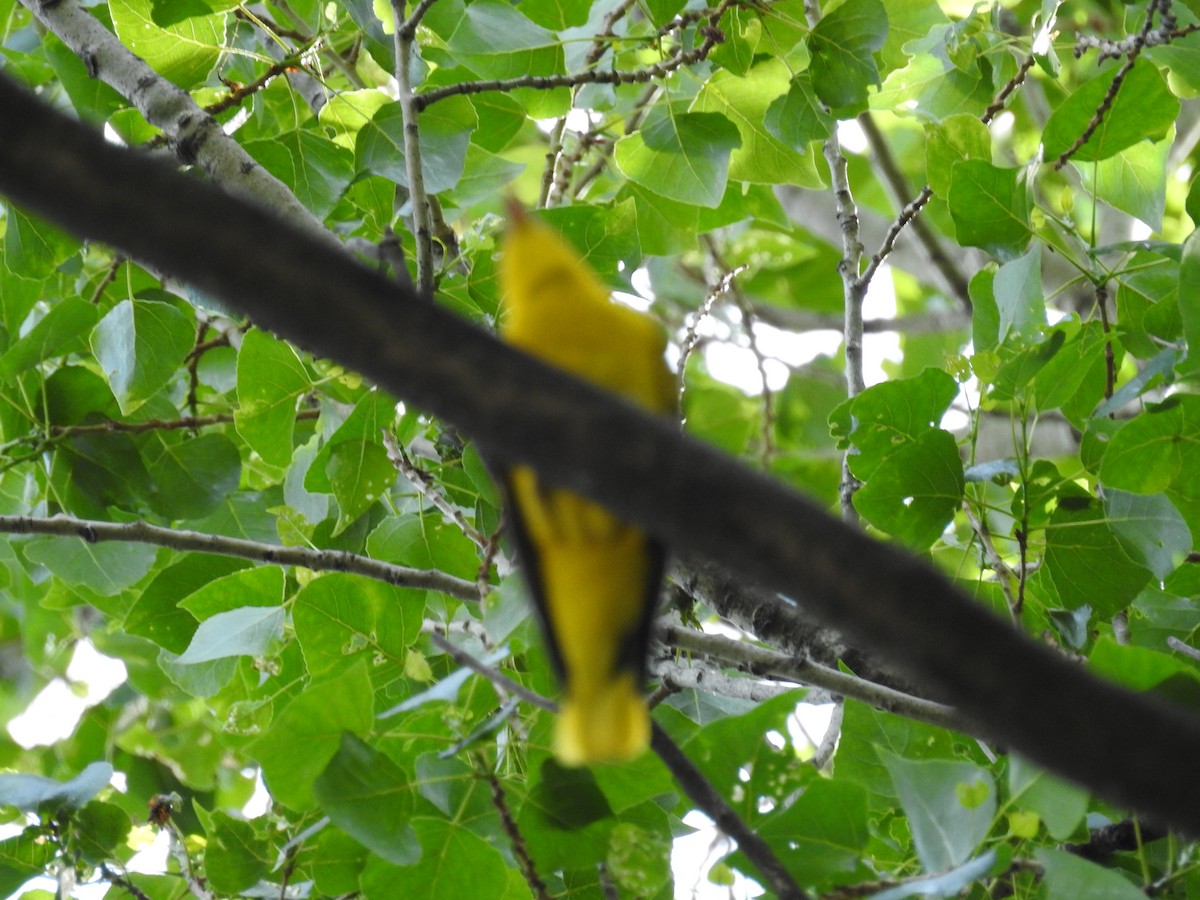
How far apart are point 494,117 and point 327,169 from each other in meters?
0.50

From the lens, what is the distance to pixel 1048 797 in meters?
1.40

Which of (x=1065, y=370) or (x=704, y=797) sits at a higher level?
(x=1065, y=370)

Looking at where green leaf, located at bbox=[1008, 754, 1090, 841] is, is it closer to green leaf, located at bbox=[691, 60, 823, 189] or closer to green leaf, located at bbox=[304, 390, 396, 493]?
green leaf, located at bbox=[304, 390, 396, 493]

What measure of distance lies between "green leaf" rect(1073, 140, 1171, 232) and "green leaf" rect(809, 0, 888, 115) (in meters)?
0.53

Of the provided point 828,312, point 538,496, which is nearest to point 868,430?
point 538,496

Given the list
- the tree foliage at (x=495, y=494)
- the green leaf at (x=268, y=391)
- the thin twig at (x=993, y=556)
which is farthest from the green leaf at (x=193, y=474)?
the thin twig at (x=993, y=556)

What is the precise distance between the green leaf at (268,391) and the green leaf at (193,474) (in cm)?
26

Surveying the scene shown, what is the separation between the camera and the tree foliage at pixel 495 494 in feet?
5.00

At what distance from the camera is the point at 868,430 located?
2.00 meters

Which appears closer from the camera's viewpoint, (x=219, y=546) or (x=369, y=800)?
(x=369, y=800)

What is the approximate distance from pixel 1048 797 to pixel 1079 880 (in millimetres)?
103

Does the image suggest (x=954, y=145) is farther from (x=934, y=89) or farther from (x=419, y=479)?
(x=419, y=479)

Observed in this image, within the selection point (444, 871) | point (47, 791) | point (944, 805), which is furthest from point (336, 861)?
point (944, 805)

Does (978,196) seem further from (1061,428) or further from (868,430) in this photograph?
(1061,428)
